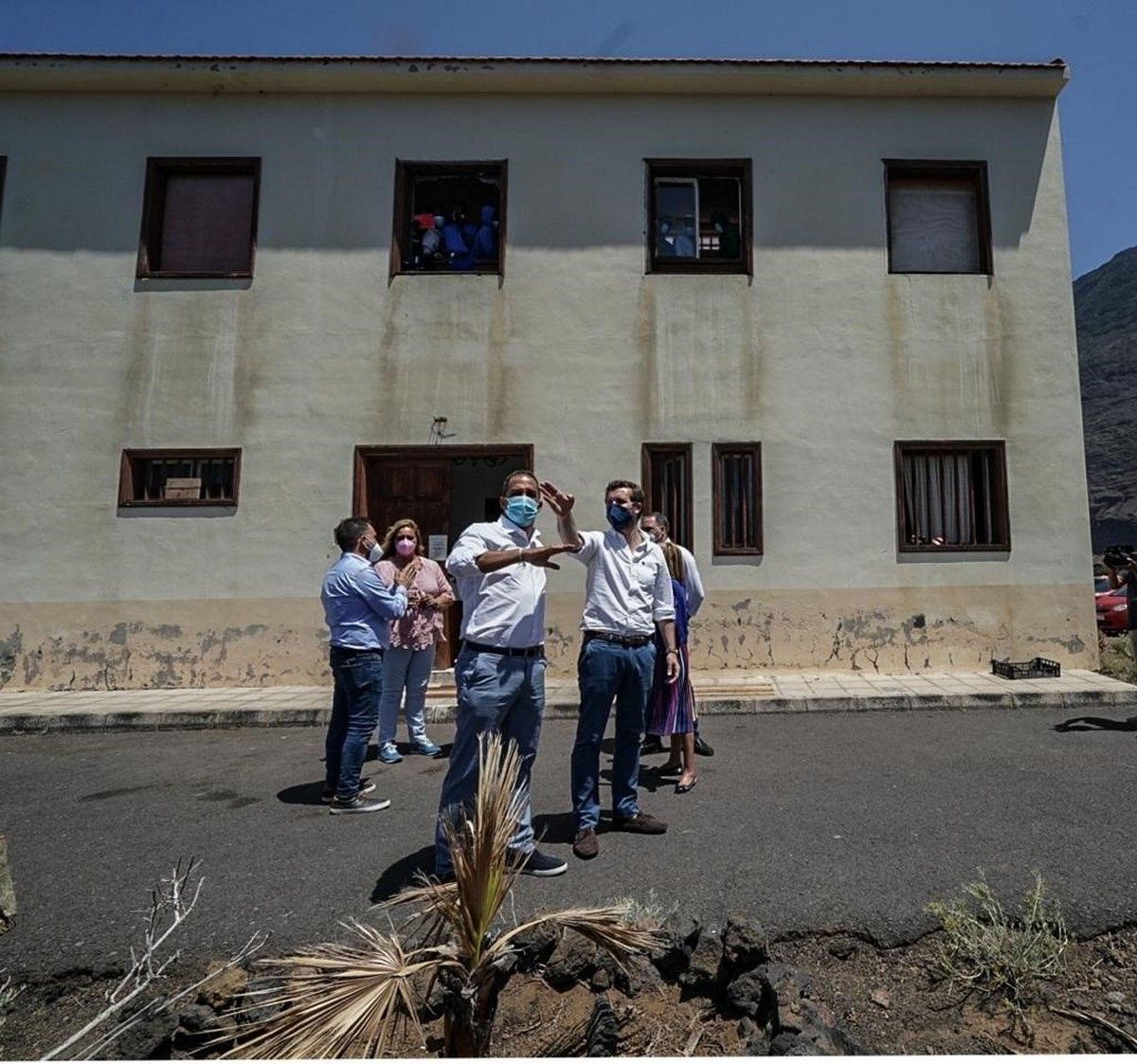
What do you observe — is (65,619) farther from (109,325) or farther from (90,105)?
(90,105)

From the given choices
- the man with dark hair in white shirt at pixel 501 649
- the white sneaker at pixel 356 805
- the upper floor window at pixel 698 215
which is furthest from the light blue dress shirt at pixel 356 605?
the upper floor window at pixel 698 215

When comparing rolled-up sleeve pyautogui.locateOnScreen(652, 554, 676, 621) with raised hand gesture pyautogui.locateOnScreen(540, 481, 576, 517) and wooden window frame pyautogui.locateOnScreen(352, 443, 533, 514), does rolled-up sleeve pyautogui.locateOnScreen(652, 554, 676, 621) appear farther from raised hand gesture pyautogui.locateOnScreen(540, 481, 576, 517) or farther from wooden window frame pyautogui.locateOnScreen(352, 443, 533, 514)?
wooden window frame pyautogui.locateOnScreen(352, 443, 533, 514)

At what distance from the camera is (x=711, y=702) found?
24.9 ft

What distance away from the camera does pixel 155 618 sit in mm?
9109

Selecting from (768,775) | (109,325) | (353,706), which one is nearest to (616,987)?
(353,706)

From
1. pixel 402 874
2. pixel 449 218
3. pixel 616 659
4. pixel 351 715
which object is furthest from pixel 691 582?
pixel 449 218

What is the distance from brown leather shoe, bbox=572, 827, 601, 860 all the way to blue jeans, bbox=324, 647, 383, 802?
5.04 ft

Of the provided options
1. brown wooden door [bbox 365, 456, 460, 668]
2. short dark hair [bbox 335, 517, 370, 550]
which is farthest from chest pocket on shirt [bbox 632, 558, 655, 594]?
brown wooden door [bbox 365, 456, 460, 668]

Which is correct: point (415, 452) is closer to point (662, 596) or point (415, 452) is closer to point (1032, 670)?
point (662, 596)

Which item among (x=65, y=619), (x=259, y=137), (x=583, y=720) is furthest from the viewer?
(x=259, y=137)

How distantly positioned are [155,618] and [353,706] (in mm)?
5775

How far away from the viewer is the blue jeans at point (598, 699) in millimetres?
3855

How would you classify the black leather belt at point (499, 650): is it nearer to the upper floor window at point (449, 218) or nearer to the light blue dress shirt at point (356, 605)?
the light blue dress shirt at point (356, 605)

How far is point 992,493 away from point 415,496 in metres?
7.24
